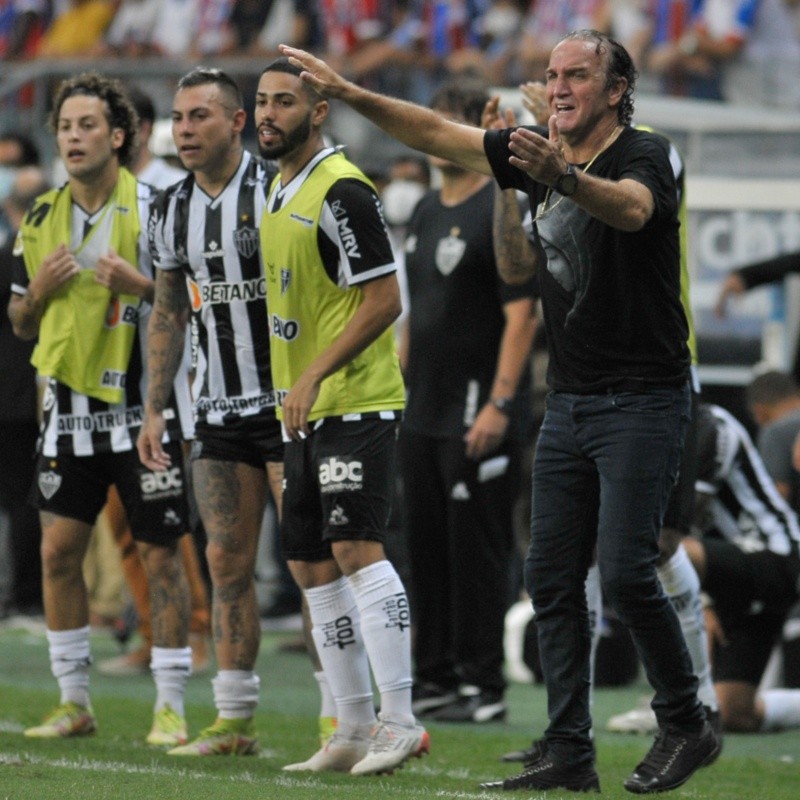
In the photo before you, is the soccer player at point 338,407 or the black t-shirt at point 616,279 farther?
the soccer player at point 338,407

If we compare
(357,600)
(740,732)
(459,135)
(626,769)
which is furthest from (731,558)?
(459,135)

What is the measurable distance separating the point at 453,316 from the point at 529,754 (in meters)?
2.59

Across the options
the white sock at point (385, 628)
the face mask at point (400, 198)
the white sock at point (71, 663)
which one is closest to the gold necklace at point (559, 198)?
the white sock at point (385, 628)

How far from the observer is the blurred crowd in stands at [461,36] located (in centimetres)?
1457

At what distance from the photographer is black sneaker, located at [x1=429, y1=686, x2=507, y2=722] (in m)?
8.28

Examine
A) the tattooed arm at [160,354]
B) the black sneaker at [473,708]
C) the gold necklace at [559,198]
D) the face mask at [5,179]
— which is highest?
the face mask at [5,179]

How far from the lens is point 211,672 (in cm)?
985

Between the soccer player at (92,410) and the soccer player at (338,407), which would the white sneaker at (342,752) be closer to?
the soccer player at (338,407)

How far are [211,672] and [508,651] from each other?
5.22 ft

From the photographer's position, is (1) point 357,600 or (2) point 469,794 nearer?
(2) point 469,794

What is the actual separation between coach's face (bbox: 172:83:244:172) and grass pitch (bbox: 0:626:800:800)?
2158 mm

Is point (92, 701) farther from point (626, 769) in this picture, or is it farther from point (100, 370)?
point (626, 769)

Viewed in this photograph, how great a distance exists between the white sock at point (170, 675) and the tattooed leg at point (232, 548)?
0.47 meters

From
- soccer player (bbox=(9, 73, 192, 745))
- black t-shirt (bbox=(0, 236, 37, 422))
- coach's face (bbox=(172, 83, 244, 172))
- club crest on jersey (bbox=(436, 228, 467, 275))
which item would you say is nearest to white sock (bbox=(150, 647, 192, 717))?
soccer player (bbox=(9, 73, 192, 745))
